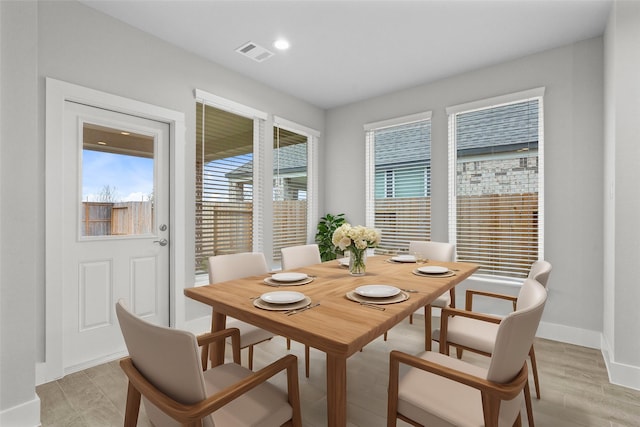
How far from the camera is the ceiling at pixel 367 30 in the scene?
2484 mm

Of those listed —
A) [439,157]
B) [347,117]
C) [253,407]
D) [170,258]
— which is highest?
[347,117]

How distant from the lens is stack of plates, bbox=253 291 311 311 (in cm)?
145

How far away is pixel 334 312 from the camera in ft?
4.60

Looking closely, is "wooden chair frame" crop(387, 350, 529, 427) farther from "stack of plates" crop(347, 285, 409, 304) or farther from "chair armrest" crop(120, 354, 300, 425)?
"chair armrest" crop(120, 354, 300, 425)

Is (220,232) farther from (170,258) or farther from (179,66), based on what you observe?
(179,66)

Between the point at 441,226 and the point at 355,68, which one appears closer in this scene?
the point at 355,68

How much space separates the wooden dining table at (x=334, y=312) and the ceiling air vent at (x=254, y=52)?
2208mm

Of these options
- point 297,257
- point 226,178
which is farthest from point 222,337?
point 226,178

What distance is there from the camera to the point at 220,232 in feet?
11.5

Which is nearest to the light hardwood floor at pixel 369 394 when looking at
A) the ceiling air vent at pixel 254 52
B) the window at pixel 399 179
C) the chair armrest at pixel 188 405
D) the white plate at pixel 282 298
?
the white plate at pixel 282 298

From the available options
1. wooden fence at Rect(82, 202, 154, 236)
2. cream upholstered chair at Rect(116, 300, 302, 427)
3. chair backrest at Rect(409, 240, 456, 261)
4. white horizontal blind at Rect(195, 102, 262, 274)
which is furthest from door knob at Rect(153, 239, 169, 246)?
chair backrest at Rect(409, 240, 456, 261)
